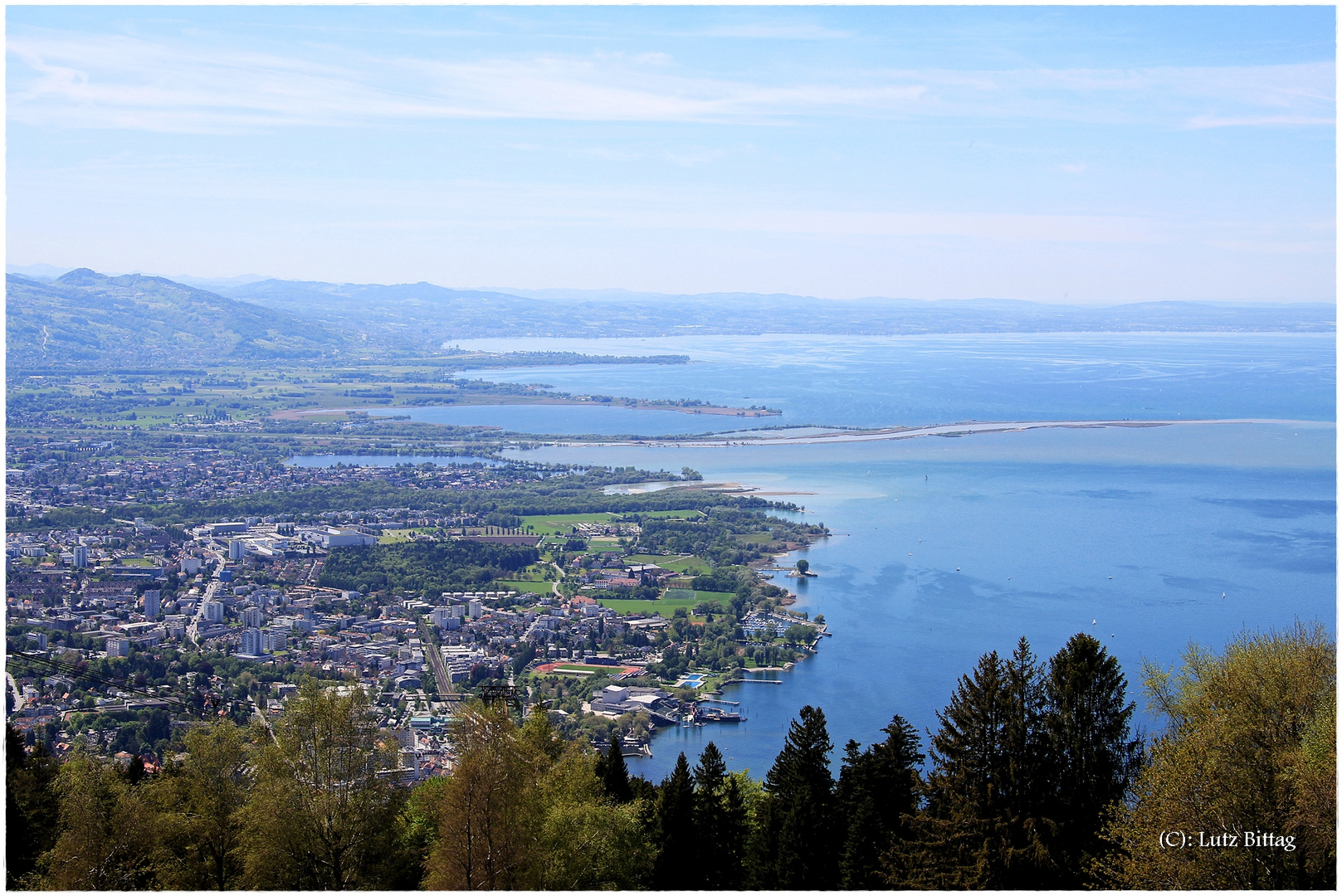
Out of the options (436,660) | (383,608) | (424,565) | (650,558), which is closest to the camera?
(436,660)

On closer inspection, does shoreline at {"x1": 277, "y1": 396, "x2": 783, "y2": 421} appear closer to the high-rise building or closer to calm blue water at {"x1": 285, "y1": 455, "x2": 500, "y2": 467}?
calm blue water at {"x1": 285, "y1": 455, "x2": 500, "y2": 467}

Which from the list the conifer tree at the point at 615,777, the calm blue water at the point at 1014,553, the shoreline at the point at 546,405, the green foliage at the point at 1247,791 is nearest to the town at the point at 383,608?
the conifer tree at the point at 615,777

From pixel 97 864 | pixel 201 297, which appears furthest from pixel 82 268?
pixel 97 864

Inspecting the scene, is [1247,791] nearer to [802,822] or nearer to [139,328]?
[802,822]

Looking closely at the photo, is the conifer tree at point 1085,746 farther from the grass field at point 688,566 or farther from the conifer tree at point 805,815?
the grass field at point 688,566

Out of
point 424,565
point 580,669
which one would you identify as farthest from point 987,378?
point 580,669

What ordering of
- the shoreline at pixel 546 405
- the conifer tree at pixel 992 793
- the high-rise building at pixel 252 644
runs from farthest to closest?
the shoreline at pixel 546 405 → the high-rise building at pixel 252 644 → the conifer tree at pixel 992 793
